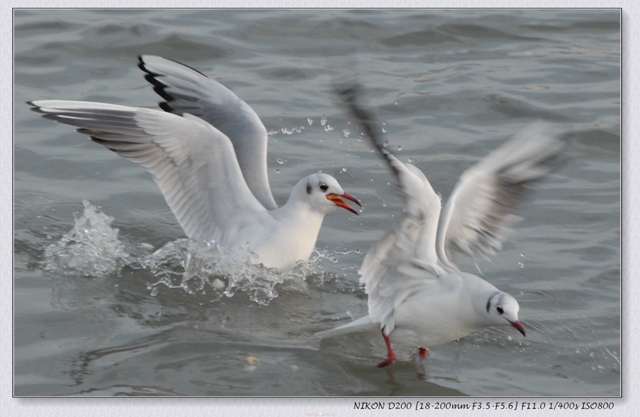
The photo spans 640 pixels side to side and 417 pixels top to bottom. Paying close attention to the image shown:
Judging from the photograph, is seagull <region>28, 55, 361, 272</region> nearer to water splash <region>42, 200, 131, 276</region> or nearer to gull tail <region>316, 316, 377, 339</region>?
water splash <region>42, 200, 131, 276</region>

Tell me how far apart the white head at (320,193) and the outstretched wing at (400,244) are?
1.48 m

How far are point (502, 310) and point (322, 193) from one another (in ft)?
7.07

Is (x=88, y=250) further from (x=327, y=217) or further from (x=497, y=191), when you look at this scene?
(x=497, y=191)

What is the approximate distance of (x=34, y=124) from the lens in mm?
8383

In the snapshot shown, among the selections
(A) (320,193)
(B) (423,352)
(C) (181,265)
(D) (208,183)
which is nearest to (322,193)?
(A) (320,193)

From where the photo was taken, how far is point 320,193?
627 cm

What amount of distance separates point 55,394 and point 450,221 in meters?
2.47

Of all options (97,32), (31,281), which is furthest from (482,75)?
(31,281)

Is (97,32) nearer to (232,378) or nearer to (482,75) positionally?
(482,75)

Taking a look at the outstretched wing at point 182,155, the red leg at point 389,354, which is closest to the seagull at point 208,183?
the outstretched wing at point 182,155

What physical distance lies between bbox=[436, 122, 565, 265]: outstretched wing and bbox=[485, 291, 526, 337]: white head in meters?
0.51

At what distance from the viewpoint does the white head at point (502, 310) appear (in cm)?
446

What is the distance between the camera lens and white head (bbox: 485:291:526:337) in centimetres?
446

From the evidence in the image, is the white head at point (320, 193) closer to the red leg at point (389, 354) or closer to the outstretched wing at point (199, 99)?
the outstretched wing at point (199, 99)
